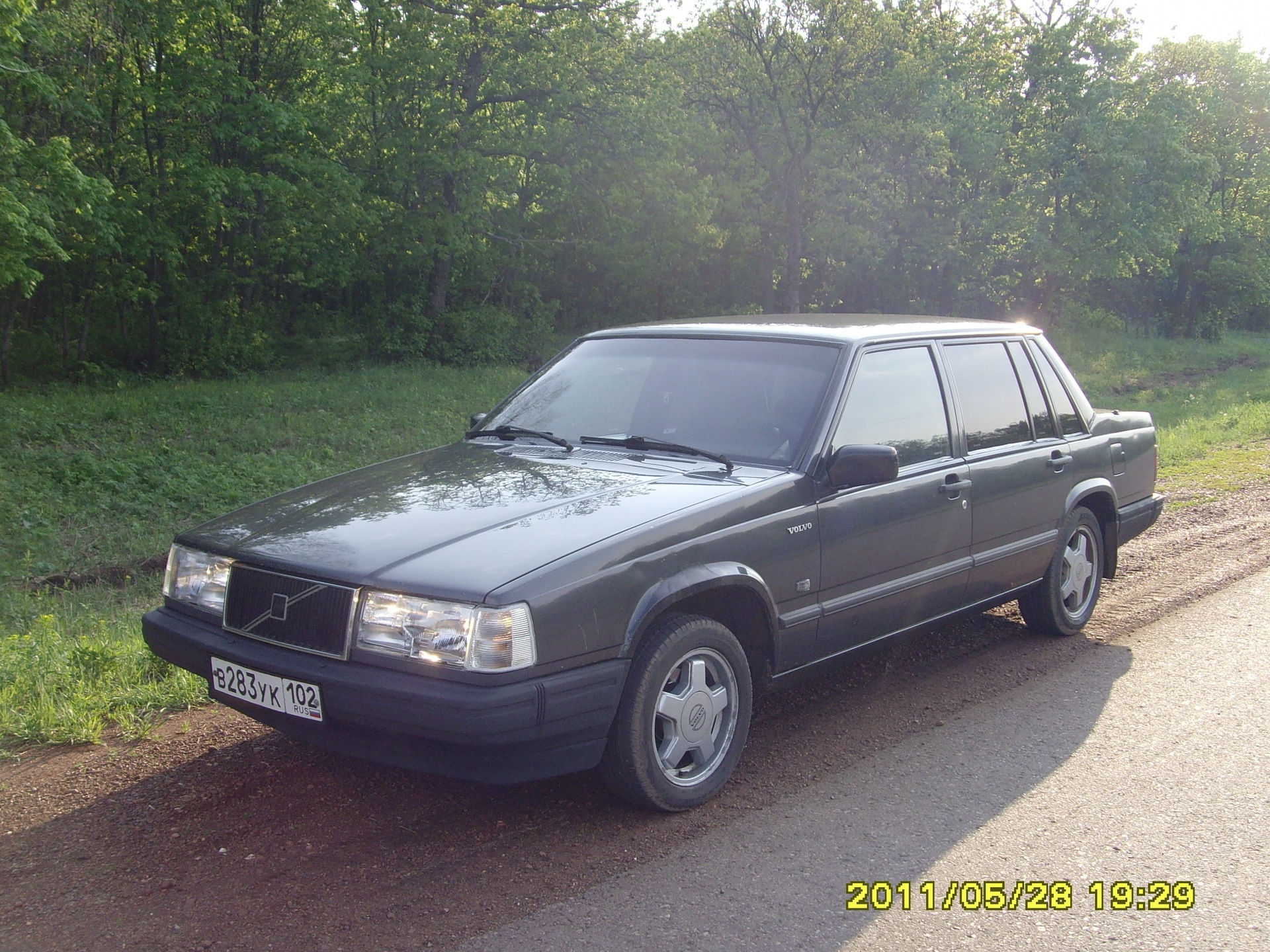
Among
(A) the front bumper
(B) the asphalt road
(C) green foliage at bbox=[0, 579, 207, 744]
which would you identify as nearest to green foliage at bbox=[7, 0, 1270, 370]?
(C) green foliage at bbox=[0, 579, 207, 744]

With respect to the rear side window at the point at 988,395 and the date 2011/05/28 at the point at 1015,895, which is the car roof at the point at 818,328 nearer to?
the rear side window at the point at 988,395

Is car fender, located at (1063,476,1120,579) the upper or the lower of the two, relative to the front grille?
upper

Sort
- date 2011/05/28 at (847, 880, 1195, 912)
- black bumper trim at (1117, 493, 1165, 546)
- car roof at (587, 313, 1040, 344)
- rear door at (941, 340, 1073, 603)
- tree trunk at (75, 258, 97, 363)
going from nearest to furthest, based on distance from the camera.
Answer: date 2011/05/28 at (847, 880, 1195, 912) → car roof at (587, 313, 1040, 344) → rear door at (941, 340, 1073, 603) → black bumper trim at (1117, 493, 1165, 546) → tree trunk at (75, 258, 97, 363)

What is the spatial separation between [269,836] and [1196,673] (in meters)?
4.33

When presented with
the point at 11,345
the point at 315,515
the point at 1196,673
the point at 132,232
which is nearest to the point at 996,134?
the point at 132,232

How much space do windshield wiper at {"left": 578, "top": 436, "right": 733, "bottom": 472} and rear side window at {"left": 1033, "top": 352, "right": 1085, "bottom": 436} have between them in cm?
248

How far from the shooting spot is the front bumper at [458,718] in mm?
3188

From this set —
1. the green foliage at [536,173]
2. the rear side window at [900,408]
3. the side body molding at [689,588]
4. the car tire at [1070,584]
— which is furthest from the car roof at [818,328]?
the green foliage at [536,173]

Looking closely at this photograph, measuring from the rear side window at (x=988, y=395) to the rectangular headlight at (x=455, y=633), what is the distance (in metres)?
2.79

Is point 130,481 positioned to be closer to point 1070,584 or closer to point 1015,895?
point 1070,584

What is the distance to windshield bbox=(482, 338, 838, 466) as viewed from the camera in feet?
14.8

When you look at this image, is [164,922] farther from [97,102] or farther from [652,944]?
[97,102]

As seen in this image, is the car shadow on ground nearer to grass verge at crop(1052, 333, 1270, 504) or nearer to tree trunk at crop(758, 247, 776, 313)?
grass verge at crop(1052, 333, 1270, 504)

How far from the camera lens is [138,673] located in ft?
16.8
